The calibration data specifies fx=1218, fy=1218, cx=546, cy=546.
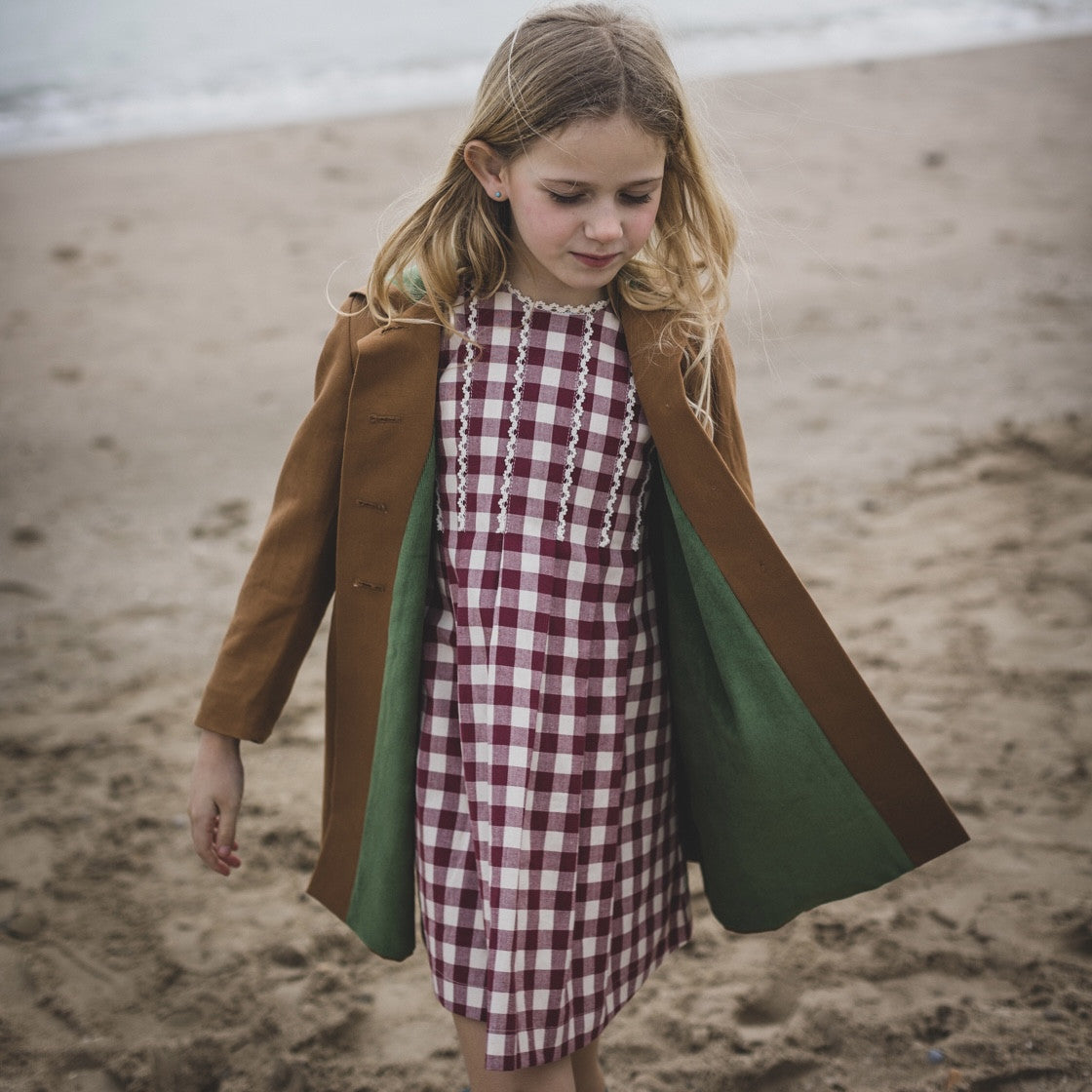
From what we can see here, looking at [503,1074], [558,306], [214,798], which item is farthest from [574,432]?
[503,1074]

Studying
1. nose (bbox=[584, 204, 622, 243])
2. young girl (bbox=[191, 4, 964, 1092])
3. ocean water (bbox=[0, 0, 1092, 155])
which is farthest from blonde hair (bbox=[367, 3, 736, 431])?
ocean water (bbox=[0, 0, 1092, 155])

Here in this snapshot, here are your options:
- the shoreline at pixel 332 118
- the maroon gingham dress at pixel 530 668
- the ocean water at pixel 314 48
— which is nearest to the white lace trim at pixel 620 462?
the maroon gingham dress at pixel 530 668

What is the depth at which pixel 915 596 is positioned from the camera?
12.9 feet

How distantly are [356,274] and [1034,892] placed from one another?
212 inches

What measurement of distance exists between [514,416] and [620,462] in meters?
0.18

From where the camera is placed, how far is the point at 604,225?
169cm

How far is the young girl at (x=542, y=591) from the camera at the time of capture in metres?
1.76

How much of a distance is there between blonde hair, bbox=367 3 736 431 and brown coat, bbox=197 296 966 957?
0.17 feet

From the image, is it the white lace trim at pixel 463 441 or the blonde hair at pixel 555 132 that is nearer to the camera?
the blonde hair at pixel 555 132

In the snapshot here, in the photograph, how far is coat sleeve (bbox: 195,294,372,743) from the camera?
187 cm

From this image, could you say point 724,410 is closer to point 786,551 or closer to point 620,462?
point 620,462

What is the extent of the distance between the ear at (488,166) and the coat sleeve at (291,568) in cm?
26

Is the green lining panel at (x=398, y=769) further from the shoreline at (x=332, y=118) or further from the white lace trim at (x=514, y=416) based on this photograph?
the shoreline at (x=332, y=118)

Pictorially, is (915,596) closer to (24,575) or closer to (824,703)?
(824,703)
